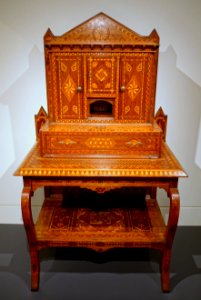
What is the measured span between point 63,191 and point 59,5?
1.54m

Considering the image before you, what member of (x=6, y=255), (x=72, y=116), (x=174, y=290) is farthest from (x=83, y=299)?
(x=72, y=116)

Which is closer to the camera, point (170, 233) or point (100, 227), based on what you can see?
point (170, 233)

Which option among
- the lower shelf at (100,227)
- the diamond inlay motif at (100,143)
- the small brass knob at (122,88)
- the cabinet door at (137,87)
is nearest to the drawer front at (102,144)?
the diamond inlay motif at (100,143)

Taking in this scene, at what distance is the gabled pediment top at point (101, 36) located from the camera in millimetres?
2104

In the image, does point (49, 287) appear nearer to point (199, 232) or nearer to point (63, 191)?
point (63, 191)

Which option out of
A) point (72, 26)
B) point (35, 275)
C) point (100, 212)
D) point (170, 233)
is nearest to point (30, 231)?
point (35, 275)

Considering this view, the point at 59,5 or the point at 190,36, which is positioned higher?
the point at 59,5

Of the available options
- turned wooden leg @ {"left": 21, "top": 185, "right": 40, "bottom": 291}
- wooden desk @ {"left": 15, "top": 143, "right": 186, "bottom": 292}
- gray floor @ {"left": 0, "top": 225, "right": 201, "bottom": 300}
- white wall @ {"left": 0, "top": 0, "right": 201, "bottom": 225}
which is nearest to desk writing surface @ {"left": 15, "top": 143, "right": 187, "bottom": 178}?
wooden desk @ {"left": 15, "top": 143, "right": 186, "bottom": 292}

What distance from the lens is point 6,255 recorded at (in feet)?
8.70

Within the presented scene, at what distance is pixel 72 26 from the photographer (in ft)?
8.13

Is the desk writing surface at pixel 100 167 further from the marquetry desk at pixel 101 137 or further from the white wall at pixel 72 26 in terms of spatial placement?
the white wall at pixel 72 26

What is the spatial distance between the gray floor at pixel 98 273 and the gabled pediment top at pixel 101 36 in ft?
5.51

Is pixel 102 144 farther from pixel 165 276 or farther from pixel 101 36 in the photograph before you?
pixel 165 276

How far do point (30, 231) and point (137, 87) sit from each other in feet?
4.03
